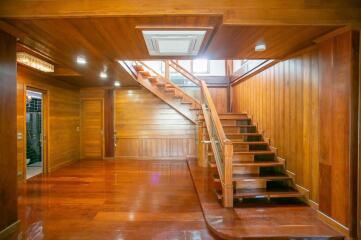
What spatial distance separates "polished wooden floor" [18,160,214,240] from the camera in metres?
2.83

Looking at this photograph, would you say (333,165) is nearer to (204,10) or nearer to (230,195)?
(230,195)

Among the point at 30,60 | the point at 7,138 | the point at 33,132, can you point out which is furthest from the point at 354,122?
the point at 33,132

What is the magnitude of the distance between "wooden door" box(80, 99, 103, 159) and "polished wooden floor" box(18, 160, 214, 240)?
67.5 inches

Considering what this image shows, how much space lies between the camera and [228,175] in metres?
3.32

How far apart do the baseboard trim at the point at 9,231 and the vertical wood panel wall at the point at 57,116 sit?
2.50 m

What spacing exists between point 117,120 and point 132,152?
3.66ft

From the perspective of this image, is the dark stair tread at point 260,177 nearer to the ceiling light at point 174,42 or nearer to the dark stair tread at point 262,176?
the dark stair tread at point 262,176

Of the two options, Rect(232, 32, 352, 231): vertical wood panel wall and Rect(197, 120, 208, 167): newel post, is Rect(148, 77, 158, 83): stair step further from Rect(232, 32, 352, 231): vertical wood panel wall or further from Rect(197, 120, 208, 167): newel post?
Rect(232, 32, 352, 231): vertical wood panel wall

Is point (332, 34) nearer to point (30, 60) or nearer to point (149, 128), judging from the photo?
point (30, 60)

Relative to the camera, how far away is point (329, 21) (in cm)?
242

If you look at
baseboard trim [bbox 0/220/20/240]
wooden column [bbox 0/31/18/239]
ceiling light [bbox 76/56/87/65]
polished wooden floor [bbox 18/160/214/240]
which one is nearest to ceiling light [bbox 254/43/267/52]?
polished wooden floor [bbox 18/160/214/240]

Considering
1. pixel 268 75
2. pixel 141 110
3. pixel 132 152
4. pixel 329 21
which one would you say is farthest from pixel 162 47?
pixel 132 152

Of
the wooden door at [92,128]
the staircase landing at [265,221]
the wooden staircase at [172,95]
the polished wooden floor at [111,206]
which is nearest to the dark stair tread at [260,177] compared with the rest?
the staircase landing at [265,221]

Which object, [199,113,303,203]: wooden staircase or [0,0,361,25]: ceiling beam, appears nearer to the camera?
[0,0,361,25]: ceiling beam
